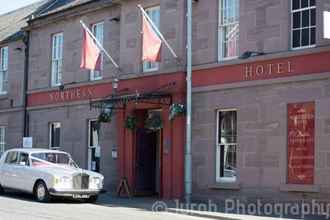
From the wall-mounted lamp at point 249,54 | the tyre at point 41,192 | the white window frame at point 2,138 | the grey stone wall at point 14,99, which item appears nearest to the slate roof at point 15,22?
the grey stone wall at point 14,99

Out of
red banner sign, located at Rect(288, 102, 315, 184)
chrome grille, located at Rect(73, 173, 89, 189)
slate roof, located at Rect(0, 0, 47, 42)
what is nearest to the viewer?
red banner sign, located at Rect(288, 102, 315, 184)

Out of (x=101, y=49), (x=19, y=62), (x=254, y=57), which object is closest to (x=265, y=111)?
(x=254, y=57)

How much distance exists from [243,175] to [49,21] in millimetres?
13563

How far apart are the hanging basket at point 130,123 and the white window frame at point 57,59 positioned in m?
6.16

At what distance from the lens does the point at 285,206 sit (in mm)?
18656

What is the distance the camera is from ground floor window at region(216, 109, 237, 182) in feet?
68.2

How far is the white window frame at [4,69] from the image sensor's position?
109 feet

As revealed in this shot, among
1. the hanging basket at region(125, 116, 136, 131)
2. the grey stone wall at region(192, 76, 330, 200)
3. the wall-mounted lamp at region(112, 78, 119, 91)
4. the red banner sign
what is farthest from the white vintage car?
the red banner sign

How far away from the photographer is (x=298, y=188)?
18.4 meters

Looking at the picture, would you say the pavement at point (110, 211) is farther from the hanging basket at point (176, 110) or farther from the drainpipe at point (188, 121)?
the hanging basket at point (176, 110)

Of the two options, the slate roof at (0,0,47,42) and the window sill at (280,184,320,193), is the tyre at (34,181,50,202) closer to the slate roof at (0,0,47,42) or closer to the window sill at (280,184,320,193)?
the window sill at (280,184,320,193)

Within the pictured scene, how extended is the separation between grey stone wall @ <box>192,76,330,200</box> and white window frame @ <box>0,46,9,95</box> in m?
14.6

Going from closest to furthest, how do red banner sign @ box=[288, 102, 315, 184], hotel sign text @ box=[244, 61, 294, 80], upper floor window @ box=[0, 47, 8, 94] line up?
red banner sign @ box=[288, 102, 315, 184]
hotel sign text @ box=[244, 61, 294, 80]
upper floor window @ box=[0, 47, 8, 94]

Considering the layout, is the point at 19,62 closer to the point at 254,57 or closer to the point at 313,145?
the point at 254,57
